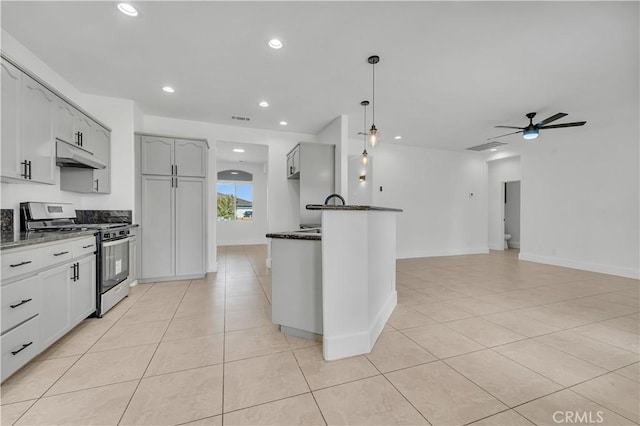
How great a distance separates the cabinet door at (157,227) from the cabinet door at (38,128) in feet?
4.90

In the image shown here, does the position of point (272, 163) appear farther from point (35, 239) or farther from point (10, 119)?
point (35, 239)

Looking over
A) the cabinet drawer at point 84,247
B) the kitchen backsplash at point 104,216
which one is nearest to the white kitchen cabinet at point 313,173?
the kitchen backsplash at point 104,216

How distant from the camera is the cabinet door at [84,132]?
122 inches

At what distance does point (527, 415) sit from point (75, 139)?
482cm

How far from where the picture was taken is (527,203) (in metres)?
6.62

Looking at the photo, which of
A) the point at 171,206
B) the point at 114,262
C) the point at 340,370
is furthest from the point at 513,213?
the point at 114,262

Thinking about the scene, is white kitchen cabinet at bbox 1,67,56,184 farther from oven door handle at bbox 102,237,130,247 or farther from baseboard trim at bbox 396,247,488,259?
baseboard trim at bbox 396,247,488,259

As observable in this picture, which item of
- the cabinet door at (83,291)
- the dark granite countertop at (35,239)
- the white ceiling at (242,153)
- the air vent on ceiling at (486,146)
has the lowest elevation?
the cabinet door at (83,291)

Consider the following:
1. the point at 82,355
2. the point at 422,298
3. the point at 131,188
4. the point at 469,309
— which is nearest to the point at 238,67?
the point at 131,188

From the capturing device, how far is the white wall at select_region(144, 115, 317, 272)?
4.98 meters

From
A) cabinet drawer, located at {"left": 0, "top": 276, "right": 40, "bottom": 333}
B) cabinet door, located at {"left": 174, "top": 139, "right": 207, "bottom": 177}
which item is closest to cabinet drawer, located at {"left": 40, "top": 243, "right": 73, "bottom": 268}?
cabinet drawer, located at {"left": 0, "top": 276, "right": 40, "bottom": 333}

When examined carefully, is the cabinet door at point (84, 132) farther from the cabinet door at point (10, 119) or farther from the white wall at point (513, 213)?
the white wall at point (513, 213)

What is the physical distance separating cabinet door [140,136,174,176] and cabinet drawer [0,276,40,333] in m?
2.57

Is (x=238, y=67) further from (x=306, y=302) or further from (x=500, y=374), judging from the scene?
(x=500, y=374)
